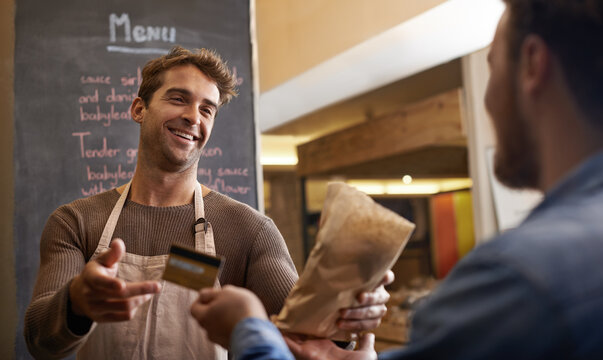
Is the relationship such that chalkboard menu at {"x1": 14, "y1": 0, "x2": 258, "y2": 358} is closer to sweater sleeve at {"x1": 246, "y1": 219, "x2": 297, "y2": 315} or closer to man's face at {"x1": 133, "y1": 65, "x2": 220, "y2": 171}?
man's face at {"x1": 133, "y1": 65, "x2": 220, "y2": 171}

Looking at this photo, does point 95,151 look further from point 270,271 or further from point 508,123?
point 508,123

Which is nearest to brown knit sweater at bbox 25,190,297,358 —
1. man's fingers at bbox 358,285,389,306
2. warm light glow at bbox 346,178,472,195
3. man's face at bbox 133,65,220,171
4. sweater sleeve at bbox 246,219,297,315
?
sweater sleeve at bbox 246,219,297,315

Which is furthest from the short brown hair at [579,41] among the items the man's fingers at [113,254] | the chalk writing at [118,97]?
the chalk writing at [118,97]

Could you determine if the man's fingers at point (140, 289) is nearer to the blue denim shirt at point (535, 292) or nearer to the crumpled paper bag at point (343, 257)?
the crumpled paper bag at point (343, 257)

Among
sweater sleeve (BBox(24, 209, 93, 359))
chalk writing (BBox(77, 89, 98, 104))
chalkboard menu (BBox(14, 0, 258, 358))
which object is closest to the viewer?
sweater sleeve (BBox(24, 209, 93, 359))

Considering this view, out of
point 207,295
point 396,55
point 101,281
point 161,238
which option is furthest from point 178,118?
point 396,55

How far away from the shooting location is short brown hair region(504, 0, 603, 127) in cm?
61

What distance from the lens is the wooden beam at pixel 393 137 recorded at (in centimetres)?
341

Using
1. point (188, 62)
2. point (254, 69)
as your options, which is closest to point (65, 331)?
point (188, 62)

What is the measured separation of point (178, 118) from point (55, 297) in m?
0.57

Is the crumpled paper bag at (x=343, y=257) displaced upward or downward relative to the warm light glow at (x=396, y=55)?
downward

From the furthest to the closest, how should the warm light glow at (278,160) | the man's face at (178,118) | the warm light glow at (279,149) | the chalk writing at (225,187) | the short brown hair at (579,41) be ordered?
the warm light glow at (278,160), the warm light glow at (279,149), the chalk writing at (225,187), the man's face at (178,118), the short brown hair at (579,41)

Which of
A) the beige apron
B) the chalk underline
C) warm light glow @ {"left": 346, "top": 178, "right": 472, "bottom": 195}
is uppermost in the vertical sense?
the chalk underline

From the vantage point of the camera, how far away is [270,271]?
4.52 ft
